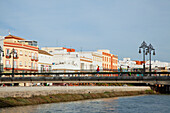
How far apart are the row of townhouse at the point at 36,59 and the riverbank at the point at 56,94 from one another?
6165mm

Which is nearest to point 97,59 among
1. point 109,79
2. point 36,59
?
point 36,59

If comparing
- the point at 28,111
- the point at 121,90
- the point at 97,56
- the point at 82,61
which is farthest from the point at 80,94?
the point at 97,56

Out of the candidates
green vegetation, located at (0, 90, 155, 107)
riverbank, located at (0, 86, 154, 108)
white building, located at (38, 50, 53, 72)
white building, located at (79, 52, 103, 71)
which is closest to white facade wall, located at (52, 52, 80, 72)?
white building, located at (79, 52, 103, 71)

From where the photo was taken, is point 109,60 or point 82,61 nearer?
point 82,61

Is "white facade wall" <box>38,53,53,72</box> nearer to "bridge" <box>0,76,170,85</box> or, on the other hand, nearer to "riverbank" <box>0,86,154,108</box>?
"riverbank" <box>0,86,154,108</box>

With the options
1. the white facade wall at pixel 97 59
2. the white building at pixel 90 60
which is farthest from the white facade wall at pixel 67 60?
the white facade wall at pixel 97 59

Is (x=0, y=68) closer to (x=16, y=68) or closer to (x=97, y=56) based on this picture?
(x=16, y=68)

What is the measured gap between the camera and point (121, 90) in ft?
306

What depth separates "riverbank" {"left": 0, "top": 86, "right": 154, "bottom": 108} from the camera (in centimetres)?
5426

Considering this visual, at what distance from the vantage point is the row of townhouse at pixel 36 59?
100250 millimetres

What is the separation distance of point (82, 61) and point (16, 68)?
36052mm

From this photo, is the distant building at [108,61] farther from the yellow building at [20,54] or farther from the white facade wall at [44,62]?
the yellow building at [20,54]

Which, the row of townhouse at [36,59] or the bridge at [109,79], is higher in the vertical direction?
the row of townhouse at [36,59]

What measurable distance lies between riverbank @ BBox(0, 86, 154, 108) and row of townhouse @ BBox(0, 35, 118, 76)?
6.16m
